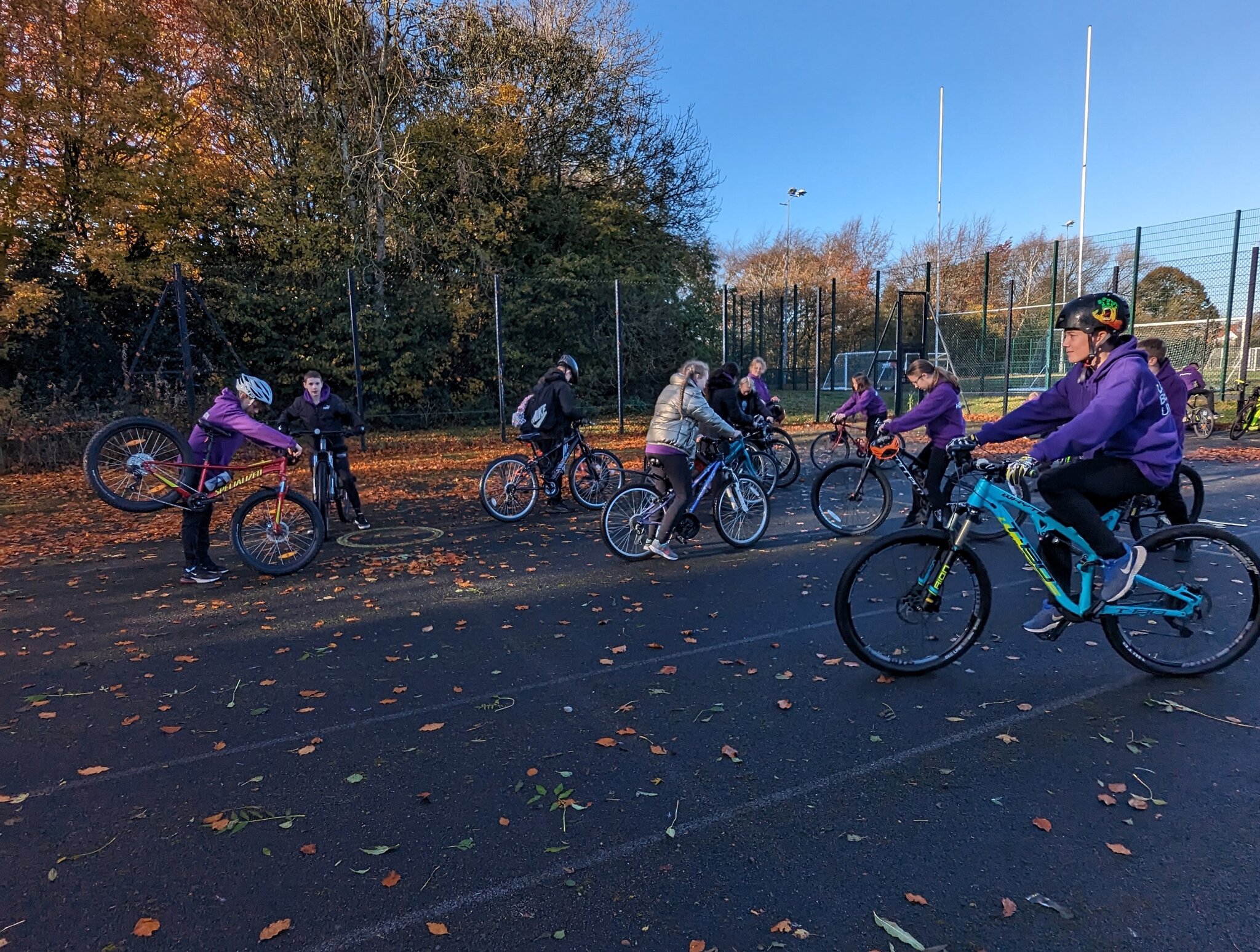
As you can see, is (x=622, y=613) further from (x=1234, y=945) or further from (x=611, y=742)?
(x=1234, y=945)

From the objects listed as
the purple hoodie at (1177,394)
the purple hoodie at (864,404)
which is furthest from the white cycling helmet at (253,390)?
the purple hoodie at (1177,394)

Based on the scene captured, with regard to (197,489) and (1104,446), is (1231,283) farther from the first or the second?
(197,489)

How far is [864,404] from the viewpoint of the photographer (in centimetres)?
1038

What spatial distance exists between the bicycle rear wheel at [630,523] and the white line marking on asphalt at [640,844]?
12.5 feet

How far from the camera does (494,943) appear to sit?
245 centimetres

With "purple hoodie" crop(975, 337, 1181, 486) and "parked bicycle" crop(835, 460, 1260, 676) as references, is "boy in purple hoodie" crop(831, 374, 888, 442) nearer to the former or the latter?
"purple hoodie" crop(975, 337, 1181, 486)

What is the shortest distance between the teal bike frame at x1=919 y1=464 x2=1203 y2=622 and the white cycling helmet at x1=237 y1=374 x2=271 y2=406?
5.52 meters

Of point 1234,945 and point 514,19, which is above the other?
point 514,19

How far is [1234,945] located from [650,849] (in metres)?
1.87

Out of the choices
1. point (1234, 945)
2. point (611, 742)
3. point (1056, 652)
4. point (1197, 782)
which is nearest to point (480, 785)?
point (611, 742)

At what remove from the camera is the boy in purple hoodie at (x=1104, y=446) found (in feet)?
13.1

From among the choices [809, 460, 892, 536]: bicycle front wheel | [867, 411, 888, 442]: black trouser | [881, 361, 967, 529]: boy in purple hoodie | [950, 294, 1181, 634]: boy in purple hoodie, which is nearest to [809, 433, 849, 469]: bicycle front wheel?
[867, 411, 888, 442]: black trouser

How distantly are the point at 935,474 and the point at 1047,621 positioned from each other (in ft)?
10.2

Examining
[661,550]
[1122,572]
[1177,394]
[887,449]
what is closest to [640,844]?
[1122,572]
